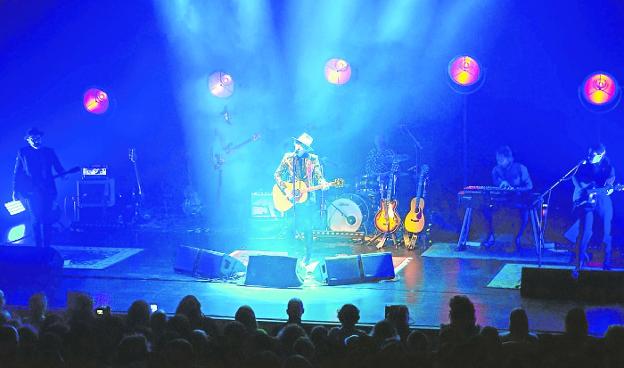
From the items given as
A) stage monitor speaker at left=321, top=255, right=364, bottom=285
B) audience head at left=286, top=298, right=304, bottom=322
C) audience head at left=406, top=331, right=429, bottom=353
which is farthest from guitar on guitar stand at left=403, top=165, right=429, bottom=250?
audience head at left=406, top=331, right=429, bottom=353

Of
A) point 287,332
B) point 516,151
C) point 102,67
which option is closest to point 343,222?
point 516,151

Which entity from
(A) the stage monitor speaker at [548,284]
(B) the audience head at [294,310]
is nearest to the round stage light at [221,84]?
(A) the stage monitor speaker at [548,284]

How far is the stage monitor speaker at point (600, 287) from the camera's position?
904 cm

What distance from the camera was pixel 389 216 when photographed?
535 inches

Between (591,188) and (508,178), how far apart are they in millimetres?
2637

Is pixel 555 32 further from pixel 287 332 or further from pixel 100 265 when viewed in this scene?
pixel 287 332

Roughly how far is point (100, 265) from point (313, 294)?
407 centimetres

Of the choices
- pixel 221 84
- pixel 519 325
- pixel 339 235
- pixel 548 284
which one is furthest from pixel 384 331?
pixel 221 84

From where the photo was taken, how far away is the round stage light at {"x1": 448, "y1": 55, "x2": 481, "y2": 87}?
14.7 meters

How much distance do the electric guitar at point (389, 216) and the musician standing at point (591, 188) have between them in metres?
3.49

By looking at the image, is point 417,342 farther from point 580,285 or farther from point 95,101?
point 95,101

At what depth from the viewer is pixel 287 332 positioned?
5.67 metres

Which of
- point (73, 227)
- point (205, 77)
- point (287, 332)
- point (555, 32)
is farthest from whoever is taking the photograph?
point (205, 77)

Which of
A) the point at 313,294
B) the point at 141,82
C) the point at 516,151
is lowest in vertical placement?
the point at 313,294
